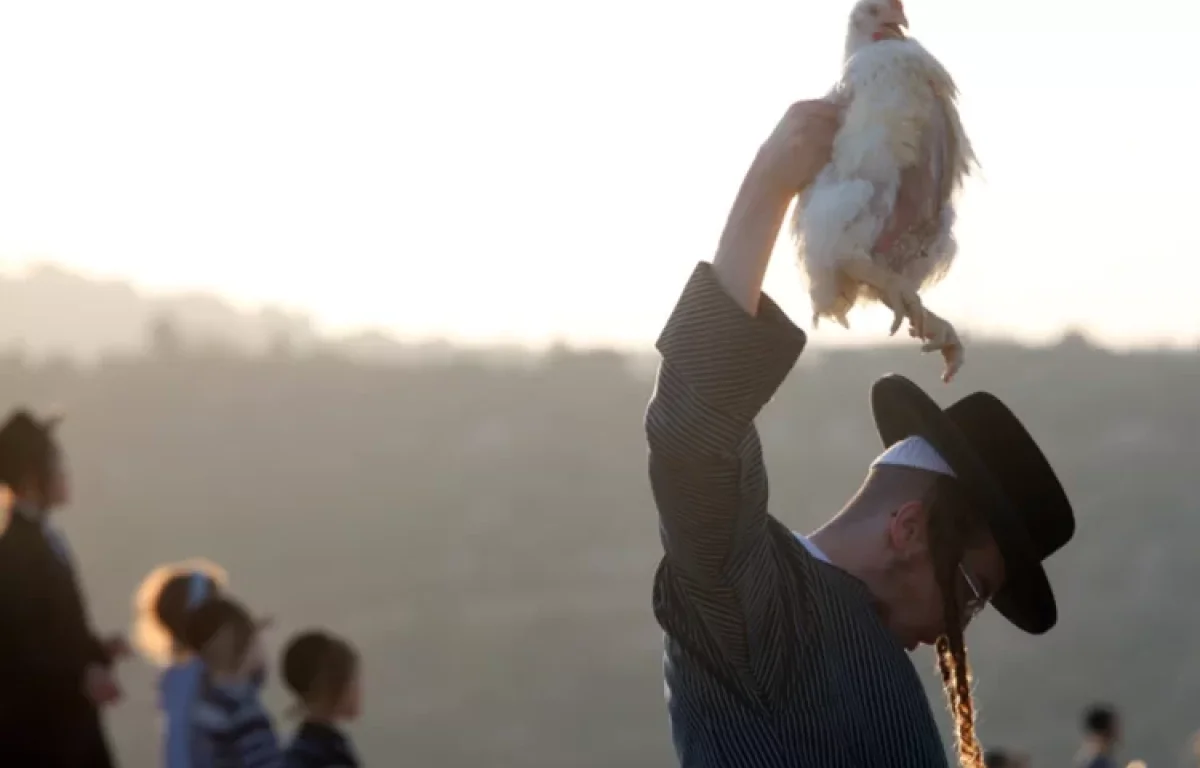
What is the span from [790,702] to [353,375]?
123 feet

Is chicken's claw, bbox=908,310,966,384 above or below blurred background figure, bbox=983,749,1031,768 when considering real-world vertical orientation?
above

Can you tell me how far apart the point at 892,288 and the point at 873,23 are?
0.42 m

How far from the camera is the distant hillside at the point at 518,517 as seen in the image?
107ft

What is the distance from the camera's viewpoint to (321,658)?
563 cm

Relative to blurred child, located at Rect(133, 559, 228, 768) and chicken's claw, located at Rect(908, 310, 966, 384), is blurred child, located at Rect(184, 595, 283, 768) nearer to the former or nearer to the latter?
blurred child, located at Rect(133, 559, 228, 768)

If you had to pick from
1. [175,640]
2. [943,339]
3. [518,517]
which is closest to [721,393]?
[943,339]

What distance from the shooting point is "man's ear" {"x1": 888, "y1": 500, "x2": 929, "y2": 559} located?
8.84 feet

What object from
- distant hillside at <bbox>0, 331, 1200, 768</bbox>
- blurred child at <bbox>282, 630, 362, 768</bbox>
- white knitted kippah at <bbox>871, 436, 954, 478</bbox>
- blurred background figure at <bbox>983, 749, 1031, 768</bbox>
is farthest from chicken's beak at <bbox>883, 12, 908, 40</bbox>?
distant hillside at <bbox>0, 331, 1200, 768</bbox>

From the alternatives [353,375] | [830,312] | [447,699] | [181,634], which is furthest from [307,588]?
[830,312]

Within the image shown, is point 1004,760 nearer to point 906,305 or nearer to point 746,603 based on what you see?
point 906,305

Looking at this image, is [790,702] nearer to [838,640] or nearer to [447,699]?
[838,640]

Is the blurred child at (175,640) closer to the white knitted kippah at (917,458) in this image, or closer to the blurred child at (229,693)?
the blurred child at (229,693)

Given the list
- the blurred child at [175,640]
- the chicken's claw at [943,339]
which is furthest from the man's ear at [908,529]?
the blurred child at [175,640]

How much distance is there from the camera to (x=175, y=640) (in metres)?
6.05
